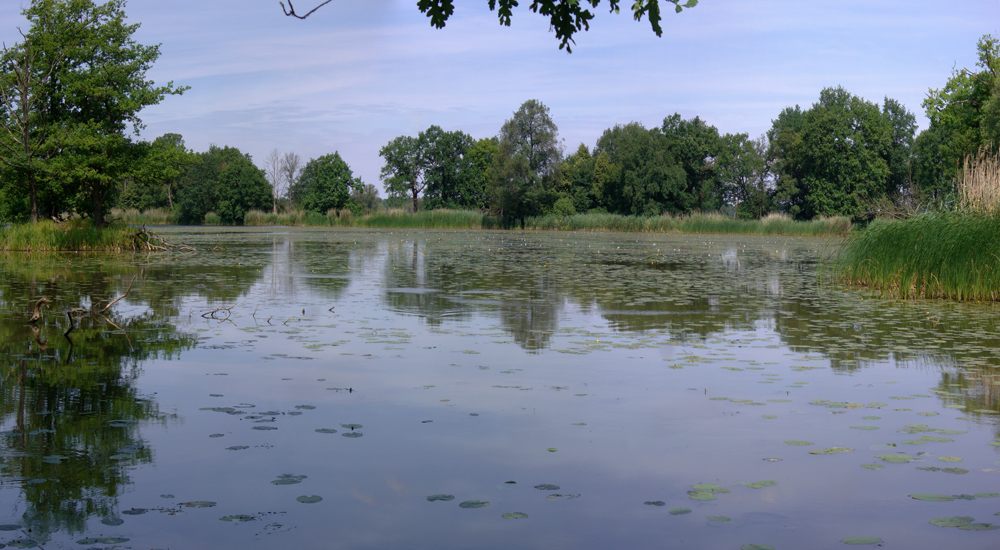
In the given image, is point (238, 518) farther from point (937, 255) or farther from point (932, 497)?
point (937, 255)

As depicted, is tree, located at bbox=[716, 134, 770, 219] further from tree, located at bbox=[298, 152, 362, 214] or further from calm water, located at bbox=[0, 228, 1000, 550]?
calm water, located at bbox=[0, 228, 1000, 550]

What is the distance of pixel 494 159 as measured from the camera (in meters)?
73.2

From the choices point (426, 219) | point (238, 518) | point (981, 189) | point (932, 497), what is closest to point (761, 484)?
point (932, 497)

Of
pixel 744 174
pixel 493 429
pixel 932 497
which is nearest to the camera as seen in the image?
pixel 932 497

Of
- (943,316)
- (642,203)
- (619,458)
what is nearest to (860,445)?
(619,458)

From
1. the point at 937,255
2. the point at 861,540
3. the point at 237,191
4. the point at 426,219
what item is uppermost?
the point at 237,191

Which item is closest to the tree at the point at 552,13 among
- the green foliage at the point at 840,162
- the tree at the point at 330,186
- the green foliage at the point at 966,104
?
the green foliage at the point at 966,104

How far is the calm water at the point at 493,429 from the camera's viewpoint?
3.76 meters

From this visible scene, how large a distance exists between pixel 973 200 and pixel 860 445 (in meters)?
12.4

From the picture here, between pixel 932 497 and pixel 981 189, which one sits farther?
pixel 981 189

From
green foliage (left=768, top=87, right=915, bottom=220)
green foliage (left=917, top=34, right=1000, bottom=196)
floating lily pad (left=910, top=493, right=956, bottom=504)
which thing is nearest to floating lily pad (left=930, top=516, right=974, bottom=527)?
floating lily pad (left=910, top=493, right=956, bottom=504)

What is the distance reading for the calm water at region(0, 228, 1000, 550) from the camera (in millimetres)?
3764

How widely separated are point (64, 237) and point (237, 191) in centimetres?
6810

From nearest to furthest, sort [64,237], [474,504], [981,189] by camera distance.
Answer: [474,504] < [981,189] < [64,237]
